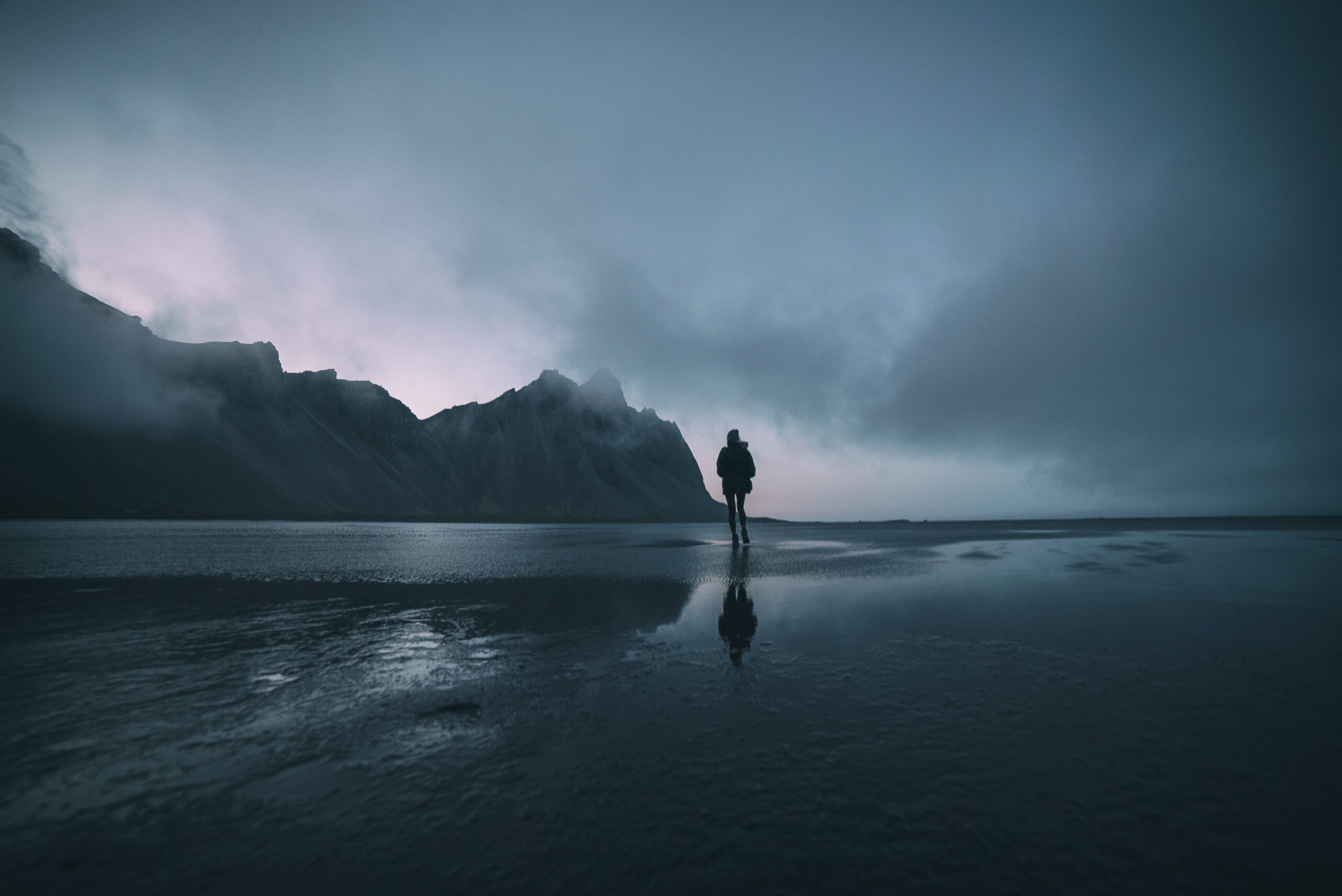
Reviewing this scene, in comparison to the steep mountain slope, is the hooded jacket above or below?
below

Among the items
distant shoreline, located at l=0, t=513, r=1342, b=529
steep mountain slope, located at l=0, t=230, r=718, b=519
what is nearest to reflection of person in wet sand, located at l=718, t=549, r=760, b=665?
distant shoreline, located at l=0, t=513, r=1342, b=529

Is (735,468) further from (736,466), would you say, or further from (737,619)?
(737,619)

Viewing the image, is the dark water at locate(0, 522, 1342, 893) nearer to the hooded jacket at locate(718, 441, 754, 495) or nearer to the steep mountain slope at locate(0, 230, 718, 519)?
the hooded jacket at locate(718, 441, 754, 495)

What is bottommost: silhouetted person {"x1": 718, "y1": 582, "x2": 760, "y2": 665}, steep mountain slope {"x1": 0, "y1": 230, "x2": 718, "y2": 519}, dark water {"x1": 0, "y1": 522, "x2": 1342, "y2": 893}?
dark water {"x1": 0, "y1": 522, "x2": 1342, "y2": 893}

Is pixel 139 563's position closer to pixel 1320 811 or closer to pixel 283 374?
pixel 1320 811

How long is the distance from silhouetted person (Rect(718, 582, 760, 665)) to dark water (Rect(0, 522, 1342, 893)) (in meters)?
0.08

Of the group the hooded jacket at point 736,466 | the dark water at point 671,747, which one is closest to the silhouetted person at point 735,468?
the hooded jacket at point 736,466

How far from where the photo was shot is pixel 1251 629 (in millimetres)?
7602

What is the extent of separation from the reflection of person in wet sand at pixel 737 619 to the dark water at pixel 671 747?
0.09m

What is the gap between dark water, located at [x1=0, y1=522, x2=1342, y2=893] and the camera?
8.66 ft

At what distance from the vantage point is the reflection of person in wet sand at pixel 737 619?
6.88 metres

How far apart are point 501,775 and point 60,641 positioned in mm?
7501

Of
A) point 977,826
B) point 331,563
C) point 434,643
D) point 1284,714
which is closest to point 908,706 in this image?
point 977,826

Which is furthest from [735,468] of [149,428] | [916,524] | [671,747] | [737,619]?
[149,428]
